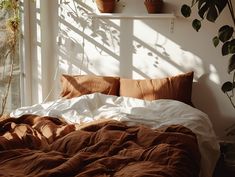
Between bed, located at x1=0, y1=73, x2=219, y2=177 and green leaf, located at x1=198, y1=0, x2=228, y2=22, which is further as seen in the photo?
green leaf, located at x1=198, y1=0, x2=228, y2=22

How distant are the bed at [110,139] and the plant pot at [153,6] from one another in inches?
25.7

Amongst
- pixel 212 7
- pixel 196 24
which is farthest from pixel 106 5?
pixel 212 7

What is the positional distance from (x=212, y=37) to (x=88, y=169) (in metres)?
2.01

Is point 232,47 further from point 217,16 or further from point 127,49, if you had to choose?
point 127,49

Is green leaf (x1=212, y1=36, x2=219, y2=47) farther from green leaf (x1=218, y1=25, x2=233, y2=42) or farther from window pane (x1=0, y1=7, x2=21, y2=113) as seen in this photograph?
window pane (x1=0, y1=7, x2=21, y2=113)

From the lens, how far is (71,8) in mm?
3734

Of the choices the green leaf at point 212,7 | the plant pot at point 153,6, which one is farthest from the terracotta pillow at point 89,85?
the green leaf at point 212,7

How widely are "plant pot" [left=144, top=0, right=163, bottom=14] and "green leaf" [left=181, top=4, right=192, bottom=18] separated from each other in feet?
1.06

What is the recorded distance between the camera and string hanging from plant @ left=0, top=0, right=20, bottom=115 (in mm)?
3387

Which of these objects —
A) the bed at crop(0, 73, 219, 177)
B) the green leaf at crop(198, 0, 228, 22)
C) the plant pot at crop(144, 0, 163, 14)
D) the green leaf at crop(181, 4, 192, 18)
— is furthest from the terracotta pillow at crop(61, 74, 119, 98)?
the green leaf at crop(198, 0, 228, 22)

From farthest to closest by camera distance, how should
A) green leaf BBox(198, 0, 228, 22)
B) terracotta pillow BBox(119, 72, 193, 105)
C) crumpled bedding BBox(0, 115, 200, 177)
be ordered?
1. terracotta pillow BBox(119, 72, 193, 105)
2. green leaf BBox(198, 0, 228, 22)
3. crumpled bedding BBox(0, 115, 200, 177)

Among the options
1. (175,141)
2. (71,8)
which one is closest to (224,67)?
(175,141)

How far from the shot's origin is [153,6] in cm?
334

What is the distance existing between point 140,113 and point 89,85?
75 cm
